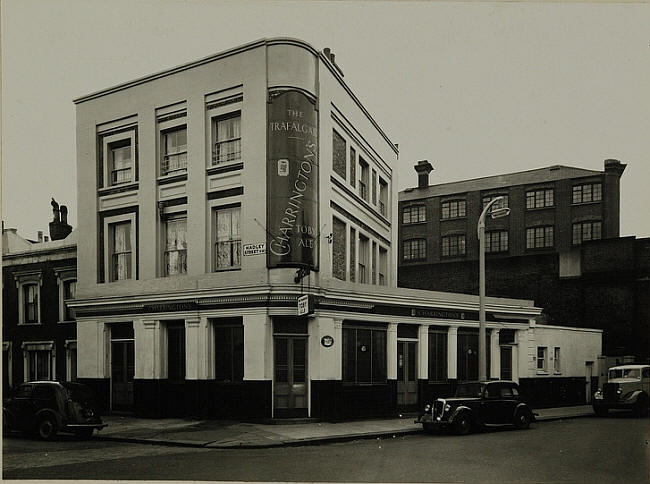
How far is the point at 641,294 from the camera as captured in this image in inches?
738

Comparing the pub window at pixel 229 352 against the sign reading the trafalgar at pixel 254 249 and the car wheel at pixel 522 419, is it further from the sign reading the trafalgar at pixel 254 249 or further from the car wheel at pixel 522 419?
the car wheel at pixel 522 419

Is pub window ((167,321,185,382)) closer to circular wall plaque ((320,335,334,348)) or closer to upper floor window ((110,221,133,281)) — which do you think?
upper floor window ((110,221,133,281))

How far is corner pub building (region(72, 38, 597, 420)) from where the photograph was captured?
1838 cm

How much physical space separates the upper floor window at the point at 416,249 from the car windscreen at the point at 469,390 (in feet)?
33.3

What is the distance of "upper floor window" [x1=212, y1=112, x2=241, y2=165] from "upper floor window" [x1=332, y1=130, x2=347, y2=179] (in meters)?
2.76

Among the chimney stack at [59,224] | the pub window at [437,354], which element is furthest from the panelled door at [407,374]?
the chimney stack at [59,224]

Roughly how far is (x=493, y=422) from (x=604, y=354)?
6864 millimetres

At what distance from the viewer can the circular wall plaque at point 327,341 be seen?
19.2 m

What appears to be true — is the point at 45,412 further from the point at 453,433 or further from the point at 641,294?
the point at 641,294

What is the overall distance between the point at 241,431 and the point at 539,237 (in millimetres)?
14005

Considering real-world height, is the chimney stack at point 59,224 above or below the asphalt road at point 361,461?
above

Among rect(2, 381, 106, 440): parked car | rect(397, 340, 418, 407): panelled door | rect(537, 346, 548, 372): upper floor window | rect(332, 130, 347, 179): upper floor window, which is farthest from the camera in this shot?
rect(537, 346, 548, 372): upper floor window

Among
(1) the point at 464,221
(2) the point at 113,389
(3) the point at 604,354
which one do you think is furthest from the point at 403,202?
(2) the point at 113,389

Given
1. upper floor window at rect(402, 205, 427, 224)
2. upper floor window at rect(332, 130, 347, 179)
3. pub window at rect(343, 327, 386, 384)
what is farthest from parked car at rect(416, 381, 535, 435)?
upper floor window at rect(402, 205, 427, 224)
